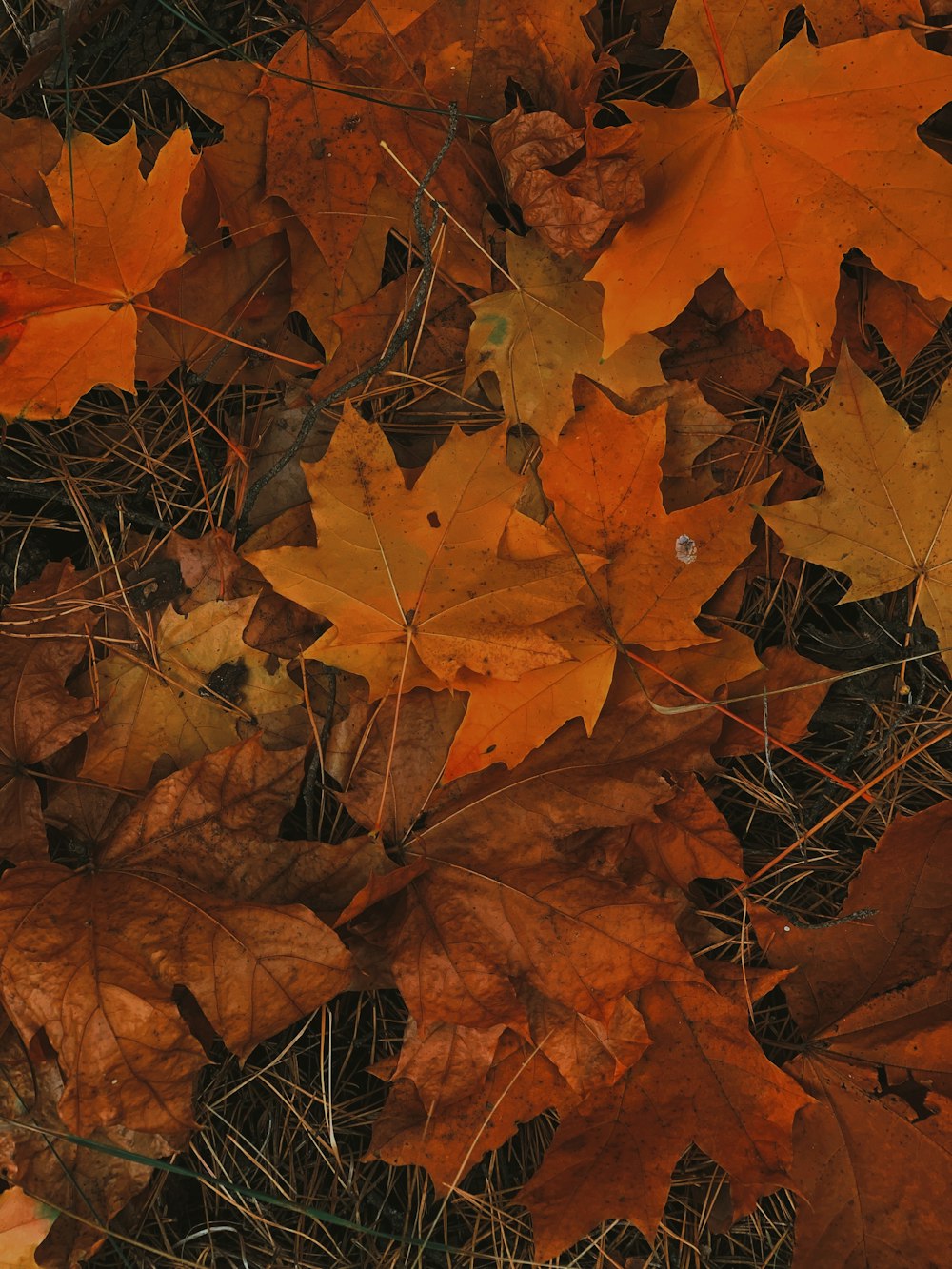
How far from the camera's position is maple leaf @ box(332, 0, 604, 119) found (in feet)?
4.71

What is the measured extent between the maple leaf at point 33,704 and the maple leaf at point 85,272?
36cm

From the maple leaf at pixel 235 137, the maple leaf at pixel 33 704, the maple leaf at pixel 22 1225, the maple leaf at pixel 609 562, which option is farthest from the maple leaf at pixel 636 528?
the maple leaf at pixel 22 1225

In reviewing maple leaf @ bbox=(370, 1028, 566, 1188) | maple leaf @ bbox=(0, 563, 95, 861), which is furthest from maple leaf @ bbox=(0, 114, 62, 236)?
maple leaf @ bbox=(370, 1028, 566, 1188)

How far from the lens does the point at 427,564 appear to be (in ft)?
4.75

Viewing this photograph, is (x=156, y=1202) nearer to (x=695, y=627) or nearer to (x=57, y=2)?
(x=695, y=627)

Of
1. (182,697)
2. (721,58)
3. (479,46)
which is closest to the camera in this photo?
(721,58)

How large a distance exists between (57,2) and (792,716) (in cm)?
159

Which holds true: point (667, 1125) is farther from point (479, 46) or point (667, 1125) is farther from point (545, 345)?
point (479, 46)

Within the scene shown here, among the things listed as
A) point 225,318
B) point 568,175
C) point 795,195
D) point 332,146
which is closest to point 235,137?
point 332,146

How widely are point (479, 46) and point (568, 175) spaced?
0.26 metres

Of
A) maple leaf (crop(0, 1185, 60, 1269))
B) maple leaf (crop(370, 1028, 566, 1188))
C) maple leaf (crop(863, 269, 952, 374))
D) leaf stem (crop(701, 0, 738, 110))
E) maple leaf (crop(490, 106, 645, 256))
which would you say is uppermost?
leaf stem (crop(701, 0, 738, 110))

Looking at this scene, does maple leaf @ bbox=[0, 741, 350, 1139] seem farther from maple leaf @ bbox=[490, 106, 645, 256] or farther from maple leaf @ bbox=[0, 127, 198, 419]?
maple leaf @ bbox=[490, 106, 645, 256]

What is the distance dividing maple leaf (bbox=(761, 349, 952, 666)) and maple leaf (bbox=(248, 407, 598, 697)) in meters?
0.37

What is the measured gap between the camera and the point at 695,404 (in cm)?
157
